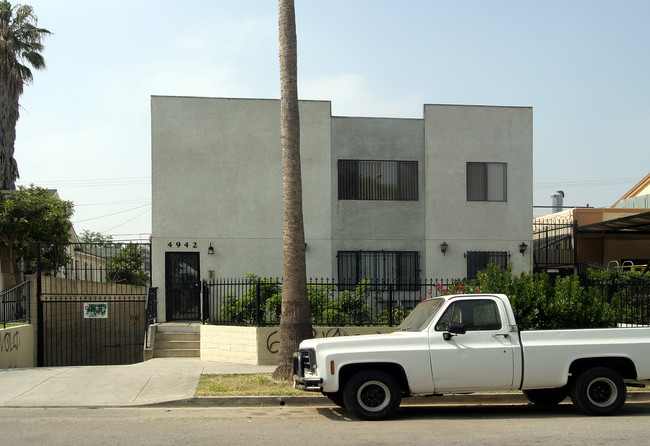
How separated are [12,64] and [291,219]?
25.1m

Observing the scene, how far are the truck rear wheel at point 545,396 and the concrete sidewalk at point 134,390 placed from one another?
33 centimetres

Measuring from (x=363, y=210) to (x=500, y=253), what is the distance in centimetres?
421

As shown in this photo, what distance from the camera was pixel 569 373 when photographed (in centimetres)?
960

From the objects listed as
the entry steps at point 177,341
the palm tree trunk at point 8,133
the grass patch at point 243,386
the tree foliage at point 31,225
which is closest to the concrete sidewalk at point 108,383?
the grass patch at point 243,386

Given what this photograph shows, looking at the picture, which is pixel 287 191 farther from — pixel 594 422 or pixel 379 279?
pixel 379 279

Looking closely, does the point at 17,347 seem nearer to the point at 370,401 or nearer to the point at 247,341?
the point at 247,341

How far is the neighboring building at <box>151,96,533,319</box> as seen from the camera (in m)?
19.0

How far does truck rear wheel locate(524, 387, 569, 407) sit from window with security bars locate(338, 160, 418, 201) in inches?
396

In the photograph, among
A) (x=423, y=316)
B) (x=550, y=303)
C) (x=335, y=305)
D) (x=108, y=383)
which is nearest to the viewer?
(x=423, y=316)

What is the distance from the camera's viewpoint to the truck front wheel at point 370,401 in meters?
9.15

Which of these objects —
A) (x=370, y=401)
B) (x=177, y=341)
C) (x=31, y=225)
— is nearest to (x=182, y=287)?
(x=177, y=341)

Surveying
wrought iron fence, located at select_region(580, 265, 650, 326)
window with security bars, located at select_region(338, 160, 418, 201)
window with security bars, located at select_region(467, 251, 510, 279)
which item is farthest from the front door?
wrought iron fence, located at select_region(580, 265, 650, 326)

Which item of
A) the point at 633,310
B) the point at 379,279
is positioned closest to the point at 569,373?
the point at 633,310

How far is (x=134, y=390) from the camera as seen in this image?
1188 cm
